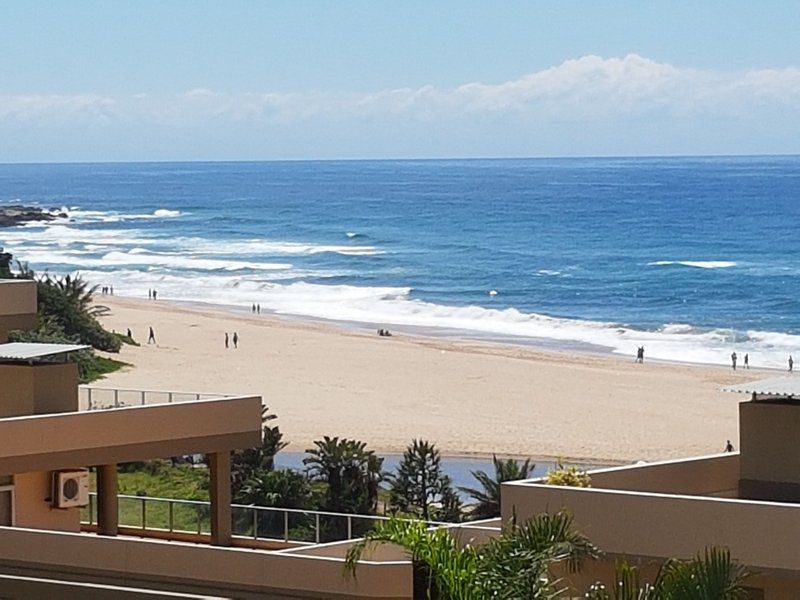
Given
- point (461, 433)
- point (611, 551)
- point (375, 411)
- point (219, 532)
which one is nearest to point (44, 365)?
point (219, 532)

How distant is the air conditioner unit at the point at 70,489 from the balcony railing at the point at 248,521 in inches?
44.4

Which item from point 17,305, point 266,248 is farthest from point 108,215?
point 17,305

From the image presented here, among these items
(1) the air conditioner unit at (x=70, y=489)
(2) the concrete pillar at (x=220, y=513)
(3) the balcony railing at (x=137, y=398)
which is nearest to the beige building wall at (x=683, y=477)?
(2) the concrete pillar at (x=220, y=513)

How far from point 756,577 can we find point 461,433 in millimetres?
32180

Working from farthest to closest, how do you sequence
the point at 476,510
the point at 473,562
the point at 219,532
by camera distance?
the point at 476,510, the point at 219,532, the point at 473,562

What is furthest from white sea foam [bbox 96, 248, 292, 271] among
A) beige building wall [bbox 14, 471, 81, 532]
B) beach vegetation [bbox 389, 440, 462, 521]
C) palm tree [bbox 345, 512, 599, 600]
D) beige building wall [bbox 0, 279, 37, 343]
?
palm tree [bbox 345, 512, 599, 600]

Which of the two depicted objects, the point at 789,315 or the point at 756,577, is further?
the point at 789,315

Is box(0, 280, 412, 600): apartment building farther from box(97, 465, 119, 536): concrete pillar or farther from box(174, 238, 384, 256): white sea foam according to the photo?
box(174, 238, 384, 256): white sea foam

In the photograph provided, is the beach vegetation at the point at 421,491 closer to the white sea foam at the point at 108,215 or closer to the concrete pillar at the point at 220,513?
the concrete pillar at the point at 220,513

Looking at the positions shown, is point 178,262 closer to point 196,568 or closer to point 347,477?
point 347,477

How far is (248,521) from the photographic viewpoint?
767 inches

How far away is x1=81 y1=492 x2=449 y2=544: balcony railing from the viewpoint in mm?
18756

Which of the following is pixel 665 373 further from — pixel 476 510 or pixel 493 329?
pixel 476 510

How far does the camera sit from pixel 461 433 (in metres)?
45.3
